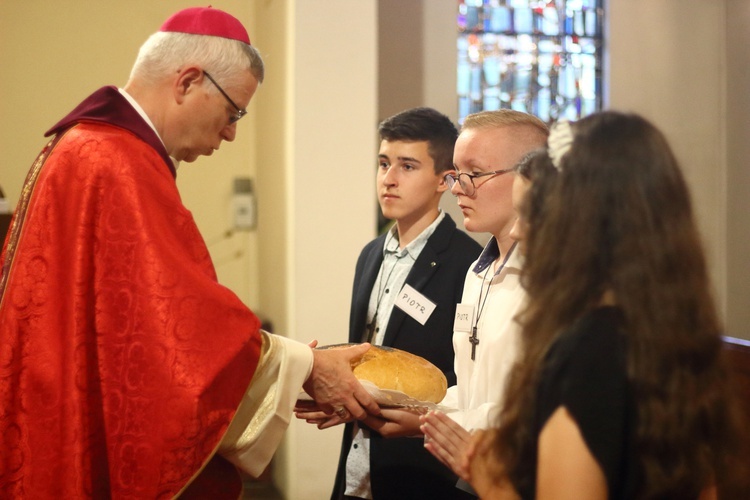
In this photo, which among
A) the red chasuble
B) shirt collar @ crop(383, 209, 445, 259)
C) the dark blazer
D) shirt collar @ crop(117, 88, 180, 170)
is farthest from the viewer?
shirt collar @ crop(383, 209, 445, 259)

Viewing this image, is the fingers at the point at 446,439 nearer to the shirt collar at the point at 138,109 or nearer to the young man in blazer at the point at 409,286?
the young man in blazer at the point at 409,286

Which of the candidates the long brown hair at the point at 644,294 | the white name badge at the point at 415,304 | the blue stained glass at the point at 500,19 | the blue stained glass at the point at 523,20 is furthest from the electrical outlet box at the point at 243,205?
the long brown hair at the point at 644,294

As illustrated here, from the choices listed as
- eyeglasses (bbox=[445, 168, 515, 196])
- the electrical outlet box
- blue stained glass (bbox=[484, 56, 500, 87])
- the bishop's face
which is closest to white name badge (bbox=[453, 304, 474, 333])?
eyeglasses (bbox=[445, 168, 515, 196])

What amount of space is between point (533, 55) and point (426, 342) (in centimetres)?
541

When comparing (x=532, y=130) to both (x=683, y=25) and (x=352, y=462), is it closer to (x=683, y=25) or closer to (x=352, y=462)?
(x=352, y=462)

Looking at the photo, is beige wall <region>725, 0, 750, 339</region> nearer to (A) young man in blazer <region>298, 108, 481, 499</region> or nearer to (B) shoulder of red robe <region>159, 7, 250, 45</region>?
(A) young man in blazer <region>298, 108, 481, 499</region>

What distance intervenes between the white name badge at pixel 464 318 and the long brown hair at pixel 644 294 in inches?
36.2

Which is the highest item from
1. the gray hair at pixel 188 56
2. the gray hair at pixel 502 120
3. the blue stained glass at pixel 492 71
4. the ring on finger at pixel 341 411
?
the blue stained glass at pixel 492 71

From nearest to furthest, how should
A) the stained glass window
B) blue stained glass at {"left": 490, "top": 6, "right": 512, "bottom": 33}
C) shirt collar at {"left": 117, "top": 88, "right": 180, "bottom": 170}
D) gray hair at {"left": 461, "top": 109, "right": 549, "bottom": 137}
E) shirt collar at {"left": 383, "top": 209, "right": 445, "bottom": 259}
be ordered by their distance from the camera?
shirt collar at {"left": 117, "top": 88, "right": 180, "bottom": 170}
gray hair at {"left": 461, "top": 109, "right": 549, "bottom": 137}
shirt collar at {"left": 383, "top": 209, "right": 445, "bottom": 259}
the stained glass window
blue stained glass at {"left": 490, "top": 6, "right": 512, "bottom": 33}

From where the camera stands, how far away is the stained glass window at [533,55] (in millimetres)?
7223

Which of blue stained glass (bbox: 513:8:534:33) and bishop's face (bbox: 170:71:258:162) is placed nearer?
bishop's face (bbox: 170:71:258:162)

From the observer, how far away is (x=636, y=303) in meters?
1.18

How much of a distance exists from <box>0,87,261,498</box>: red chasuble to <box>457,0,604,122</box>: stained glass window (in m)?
5.51

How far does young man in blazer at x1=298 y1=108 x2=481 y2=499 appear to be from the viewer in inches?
102
